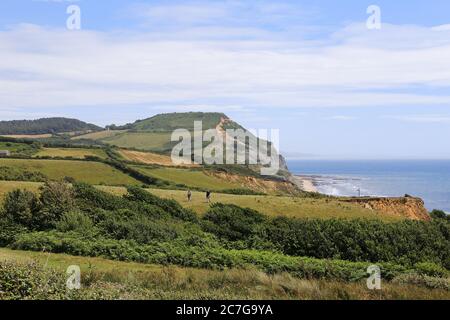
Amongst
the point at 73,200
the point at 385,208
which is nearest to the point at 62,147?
the point at 385,208

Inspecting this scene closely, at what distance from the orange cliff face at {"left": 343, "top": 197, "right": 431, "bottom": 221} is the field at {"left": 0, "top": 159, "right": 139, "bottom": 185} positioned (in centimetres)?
2887

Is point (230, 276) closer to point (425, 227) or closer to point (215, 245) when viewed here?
point (215, 245)

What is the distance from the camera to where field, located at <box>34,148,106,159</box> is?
290 feet

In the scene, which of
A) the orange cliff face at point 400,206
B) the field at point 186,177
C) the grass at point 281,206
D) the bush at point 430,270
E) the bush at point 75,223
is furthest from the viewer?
the field at point 186,177

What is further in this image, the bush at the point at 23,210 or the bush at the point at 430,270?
the bush at the point at 23,210

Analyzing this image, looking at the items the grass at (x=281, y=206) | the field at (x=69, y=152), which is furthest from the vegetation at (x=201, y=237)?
the field at (x=69, y=152)

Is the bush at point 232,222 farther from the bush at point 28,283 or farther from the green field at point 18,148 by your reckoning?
the green field at point 18,148

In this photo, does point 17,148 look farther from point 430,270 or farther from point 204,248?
point 430,270

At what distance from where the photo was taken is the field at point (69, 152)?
290 feet

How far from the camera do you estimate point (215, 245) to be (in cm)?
2898

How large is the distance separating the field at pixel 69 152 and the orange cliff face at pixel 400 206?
1900 inches

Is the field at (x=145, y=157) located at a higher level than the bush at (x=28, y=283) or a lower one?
higher

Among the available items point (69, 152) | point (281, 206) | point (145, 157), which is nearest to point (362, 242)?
point (281, 206)

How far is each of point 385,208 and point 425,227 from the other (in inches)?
1006
